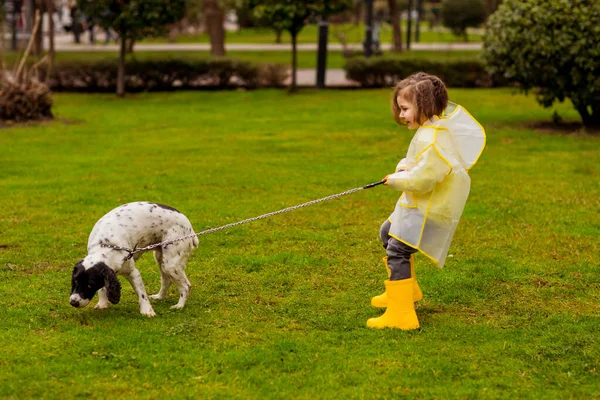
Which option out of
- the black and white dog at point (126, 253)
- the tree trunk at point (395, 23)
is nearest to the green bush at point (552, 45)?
the black and white dog at point (126, 253)

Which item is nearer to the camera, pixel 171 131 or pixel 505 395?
pixel 505 395

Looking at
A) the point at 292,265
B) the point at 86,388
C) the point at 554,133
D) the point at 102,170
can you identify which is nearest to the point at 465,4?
the point at 554,133

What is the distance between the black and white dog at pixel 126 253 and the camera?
546 cm

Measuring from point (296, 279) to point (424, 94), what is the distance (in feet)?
6.50

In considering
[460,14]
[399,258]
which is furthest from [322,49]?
[460,14]

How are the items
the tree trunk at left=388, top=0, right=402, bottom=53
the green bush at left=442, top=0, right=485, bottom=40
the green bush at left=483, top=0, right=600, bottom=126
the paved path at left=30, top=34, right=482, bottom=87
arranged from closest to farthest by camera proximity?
the green bush at left=483, top=0, right=600, bottom=126 → the paved path at left=30, top=34, right=482, bottom=87 → the tree trunk at left=388, top=0, right=402, bottom=53 → the green bush at left=442, top=0, right=485, bottom=40

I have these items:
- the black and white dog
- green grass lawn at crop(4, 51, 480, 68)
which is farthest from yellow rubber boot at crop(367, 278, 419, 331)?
green grass lawn at crop(4, 51, 480, 68)

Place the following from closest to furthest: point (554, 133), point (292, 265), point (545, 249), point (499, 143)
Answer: point (292, 265) < point (545, 249) < point (499, 143) < point (554, 133)

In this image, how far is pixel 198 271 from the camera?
6.97 m

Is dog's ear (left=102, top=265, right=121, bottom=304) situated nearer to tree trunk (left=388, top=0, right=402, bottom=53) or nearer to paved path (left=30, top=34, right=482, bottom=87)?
paved path (left=30, top=34, right=482, bottom=87)

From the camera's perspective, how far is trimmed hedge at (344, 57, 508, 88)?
21328mm

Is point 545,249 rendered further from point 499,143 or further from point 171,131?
point 171,131

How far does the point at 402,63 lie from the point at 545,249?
14136 millimetres

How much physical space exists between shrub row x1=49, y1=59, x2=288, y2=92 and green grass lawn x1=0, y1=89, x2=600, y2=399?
282 inches
